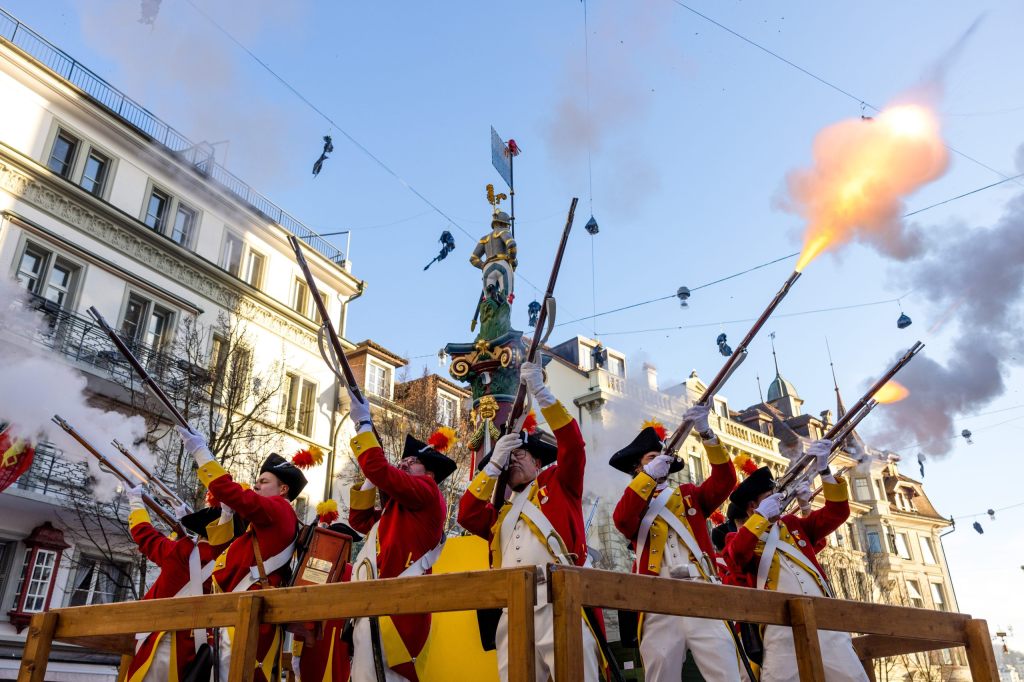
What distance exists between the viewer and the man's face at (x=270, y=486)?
6359 mm

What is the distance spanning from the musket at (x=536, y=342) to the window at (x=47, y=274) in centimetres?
1761

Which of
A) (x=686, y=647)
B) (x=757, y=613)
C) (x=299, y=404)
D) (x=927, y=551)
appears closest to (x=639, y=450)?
(x=686, y=647)

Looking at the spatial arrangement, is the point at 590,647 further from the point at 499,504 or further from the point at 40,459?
the point at 40,459

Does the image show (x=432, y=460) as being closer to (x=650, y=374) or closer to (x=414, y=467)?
(x=414, y=467)

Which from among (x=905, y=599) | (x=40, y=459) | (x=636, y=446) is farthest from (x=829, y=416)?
(x=636, y=446)

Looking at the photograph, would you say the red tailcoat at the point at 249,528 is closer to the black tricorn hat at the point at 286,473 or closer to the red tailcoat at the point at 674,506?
the black tricorn hat at the point at 286,473

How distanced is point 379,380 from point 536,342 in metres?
24.5

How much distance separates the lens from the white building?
58.7 ft

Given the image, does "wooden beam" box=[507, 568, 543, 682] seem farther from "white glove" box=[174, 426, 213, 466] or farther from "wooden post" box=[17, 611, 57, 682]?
"white glove" box=[174, 426, 213, 466]

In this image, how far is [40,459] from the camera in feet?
59.4

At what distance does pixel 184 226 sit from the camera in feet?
78.4

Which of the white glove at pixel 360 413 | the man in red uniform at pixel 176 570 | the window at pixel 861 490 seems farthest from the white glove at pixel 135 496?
the window at pixel 861 490

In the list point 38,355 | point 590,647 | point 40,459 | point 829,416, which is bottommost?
point 590,647

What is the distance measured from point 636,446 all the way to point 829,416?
4546cm
